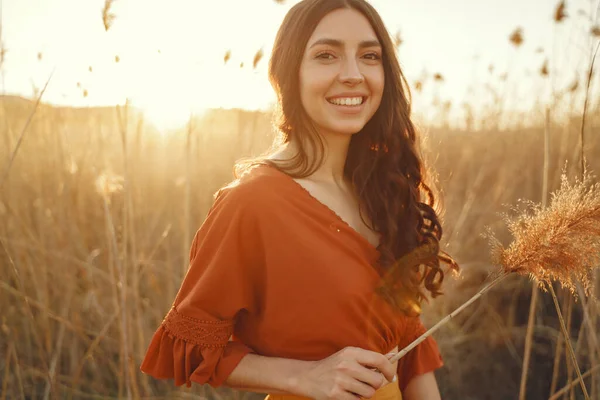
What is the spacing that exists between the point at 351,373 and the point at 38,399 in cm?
204

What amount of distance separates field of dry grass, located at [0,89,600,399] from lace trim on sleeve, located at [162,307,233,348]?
0.72 meters

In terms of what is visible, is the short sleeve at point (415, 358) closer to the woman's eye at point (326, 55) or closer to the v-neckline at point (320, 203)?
the v-neckline at point (320, 203)

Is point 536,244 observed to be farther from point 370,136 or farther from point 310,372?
point 370,136

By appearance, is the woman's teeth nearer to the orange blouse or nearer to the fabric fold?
the orange blouse

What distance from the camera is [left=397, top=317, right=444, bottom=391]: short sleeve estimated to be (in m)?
1.55

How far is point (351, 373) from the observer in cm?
112

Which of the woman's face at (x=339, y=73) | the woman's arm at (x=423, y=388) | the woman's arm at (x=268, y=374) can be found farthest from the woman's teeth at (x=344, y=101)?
the woman's arm at (x=423, y=388)

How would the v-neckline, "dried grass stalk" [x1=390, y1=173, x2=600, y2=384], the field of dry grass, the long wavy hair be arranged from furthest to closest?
1. the field of dry grass
2. the long wavy hair
3. the v-neckline
4. "dried grass stalk" [x1=390, y1=173, x2=600, y2=384]

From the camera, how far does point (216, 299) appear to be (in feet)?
4.02

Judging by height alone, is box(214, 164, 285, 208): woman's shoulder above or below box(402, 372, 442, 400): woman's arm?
above

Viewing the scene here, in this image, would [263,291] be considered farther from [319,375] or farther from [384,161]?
[384,161]

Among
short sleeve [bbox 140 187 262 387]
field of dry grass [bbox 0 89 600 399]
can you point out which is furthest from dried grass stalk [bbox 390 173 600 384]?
field of dry grass [bbox 0 89 600 399]

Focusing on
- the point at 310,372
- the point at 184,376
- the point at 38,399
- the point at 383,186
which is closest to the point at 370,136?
the point at 383,186

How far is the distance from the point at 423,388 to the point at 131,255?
1.53 m
